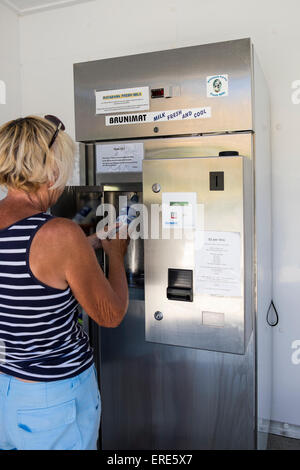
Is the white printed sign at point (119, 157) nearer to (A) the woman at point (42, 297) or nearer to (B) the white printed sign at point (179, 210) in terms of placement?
(B) the white printed sign at point (179, 210)

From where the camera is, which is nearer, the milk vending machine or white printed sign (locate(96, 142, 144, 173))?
the milk vending machine

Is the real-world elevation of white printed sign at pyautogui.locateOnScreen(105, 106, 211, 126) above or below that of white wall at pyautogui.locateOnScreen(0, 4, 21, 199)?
below

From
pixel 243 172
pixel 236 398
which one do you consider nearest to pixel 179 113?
pixel 243 172

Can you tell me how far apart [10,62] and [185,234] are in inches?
81.6

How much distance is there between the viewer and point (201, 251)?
5.45ft

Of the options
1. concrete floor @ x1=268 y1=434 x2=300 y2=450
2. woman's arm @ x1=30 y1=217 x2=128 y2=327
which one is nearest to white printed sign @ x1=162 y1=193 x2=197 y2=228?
woman's arm @ x1=30 y1=217 x2=128 y2=327

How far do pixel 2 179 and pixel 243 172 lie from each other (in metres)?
0.87

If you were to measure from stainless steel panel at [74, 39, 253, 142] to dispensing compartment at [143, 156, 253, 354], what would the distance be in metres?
0.23

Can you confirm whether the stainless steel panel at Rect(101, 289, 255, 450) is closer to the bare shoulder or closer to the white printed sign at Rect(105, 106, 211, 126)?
the white printed sign at Rect(105, 106, 211, 126)

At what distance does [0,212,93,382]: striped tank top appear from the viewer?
111 cm

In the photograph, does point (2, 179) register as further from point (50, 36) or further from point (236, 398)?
point (50, 36)

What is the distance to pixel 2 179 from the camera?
1153 millimetres

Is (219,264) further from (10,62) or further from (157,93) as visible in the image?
(10,62)

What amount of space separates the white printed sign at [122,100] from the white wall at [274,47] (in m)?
0.88
